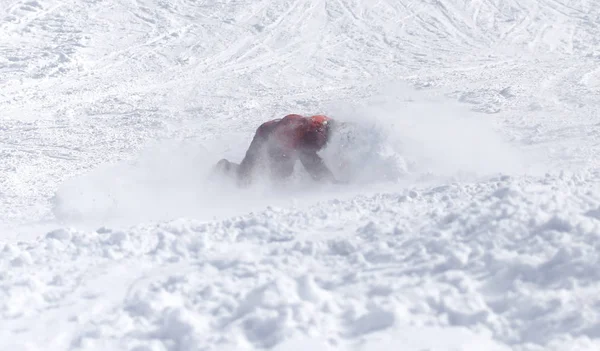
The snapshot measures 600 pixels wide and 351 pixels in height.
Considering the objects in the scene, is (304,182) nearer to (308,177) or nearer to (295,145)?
(308,177)

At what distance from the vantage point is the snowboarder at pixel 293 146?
24.9 feet

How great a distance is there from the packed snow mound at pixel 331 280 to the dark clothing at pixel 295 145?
2.23 m

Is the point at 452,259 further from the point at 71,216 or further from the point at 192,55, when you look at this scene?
the point at 192,55

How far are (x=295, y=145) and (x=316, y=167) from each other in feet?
1.18

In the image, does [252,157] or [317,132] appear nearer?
[317,132]

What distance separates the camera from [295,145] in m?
7.65

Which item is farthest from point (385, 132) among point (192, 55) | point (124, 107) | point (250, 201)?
point (192, 55)

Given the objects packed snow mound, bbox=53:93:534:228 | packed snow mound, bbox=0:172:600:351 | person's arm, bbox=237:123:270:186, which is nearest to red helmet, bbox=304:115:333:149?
packed snow mound, bbox=53:93:534:228

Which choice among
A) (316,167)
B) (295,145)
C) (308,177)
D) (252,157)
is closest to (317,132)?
(295,145)

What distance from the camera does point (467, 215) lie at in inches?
189

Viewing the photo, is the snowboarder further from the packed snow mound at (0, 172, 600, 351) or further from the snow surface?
the packed snow mound at (0, 172, 600, 351)

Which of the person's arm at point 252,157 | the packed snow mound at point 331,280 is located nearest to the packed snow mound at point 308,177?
the person's arm at point 252,157

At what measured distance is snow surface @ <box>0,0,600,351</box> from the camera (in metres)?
3.78

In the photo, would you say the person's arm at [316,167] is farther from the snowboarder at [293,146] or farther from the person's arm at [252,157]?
the person's arm at [252,157]
